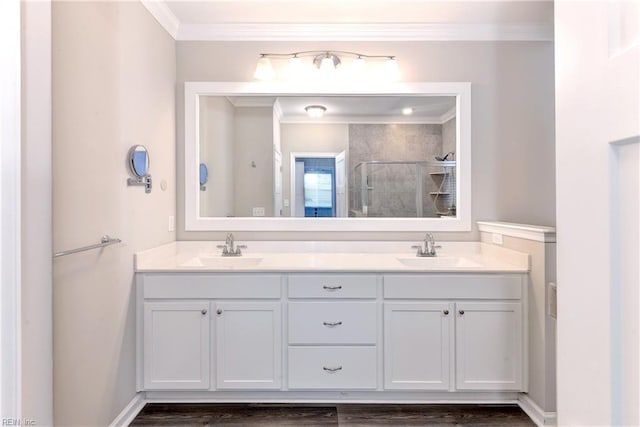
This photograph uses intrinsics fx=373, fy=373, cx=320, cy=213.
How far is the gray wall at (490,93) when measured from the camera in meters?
2.70

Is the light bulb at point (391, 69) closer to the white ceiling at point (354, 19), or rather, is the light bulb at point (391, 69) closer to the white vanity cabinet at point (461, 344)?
the white ceiling at point (354, 19)

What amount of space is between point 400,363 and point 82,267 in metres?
1.73

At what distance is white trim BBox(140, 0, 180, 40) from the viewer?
2.27 m

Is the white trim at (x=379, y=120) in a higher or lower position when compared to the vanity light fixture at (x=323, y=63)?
lower

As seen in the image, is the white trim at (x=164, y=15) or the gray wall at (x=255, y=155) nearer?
the white trim at (x=164, y=15)

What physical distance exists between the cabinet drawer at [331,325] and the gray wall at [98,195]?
94 cm

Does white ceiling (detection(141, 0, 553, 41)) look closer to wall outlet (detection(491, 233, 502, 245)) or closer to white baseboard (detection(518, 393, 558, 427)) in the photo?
wall outlet (detection(491, 233, 502, 245))


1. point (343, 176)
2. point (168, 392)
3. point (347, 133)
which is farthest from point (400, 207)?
point (168, 392)

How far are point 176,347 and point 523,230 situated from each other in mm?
2110

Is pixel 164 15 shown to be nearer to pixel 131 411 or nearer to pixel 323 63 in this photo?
pixel 323 63

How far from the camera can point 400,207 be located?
271 centimetres

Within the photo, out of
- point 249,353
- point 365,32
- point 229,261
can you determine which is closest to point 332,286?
point 249,353

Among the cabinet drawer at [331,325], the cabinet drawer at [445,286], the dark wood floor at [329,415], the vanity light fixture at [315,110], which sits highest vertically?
the vanity light fixture at [315,110]

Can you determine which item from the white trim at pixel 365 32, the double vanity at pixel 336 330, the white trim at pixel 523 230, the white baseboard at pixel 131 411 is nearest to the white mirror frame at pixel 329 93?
the white trim at pixel 523 230
